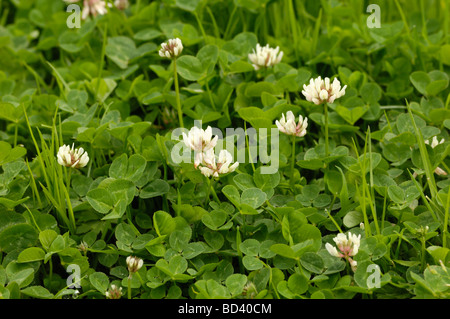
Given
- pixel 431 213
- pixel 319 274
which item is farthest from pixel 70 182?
pixel 431 213

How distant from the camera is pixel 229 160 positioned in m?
1.54

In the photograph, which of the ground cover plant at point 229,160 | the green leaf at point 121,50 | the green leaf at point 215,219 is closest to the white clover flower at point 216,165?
the ground cover plant at point 229,160

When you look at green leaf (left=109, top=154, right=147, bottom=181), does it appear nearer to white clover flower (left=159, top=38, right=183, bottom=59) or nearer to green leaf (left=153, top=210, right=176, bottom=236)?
green leaf (left=153, top=210, right=176, bottom=236)

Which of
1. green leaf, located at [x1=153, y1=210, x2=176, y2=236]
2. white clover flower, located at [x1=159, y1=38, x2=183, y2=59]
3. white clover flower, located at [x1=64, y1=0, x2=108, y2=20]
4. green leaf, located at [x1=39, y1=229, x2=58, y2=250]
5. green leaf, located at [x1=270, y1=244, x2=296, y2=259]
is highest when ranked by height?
white clover flower, located at [x1=64, y1=0, x2=108, y2=20]

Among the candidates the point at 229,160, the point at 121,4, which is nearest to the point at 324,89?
the point at 229,160

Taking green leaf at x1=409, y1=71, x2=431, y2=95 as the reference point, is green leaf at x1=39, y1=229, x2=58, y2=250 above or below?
below

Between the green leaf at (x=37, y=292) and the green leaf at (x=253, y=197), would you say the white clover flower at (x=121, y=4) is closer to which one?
the green leaf at (x=253, y=197)

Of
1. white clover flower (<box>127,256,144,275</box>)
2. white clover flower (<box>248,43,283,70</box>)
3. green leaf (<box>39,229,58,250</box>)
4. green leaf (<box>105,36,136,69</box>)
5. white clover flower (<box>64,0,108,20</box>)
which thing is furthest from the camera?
white clover flower (<box>64,0,108,20</box>)

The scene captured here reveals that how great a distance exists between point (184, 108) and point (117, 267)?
1.98 ft

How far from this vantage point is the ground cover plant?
149 cm

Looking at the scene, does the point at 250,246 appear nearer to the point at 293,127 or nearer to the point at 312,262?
the point at 312,262

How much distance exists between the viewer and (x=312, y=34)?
2320 mm

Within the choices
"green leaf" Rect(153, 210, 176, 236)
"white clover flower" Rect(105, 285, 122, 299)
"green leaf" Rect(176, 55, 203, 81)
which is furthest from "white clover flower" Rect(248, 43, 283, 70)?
"white clover flower" Rect(105, 285, 122, 299)
